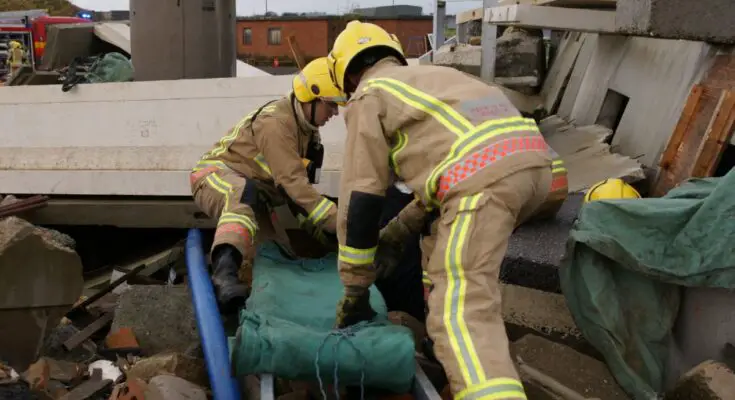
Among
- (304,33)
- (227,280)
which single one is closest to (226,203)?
(227,280)

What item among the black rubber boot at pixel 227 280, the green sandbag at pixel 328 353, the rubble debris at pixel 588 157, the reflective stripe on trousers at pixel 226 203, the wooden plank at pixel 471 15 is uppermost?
the wooden plank at pixel 471 15

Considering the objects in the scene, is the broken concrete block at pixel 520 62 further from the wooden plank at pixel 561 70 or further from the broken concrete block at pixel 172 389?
the broken concrete block at pixel 172 389

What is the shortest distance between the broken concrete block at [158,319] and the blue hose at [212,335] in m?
0.28

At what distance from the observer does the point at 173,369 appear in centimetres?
349

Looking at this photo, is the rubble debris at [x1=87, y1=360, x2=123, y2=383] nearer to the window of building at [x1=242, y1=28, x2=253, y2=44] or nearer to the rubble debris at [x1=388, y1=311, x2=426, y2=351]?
the rubble debris at [x1=388, y1=311, x2=426, y2=351]

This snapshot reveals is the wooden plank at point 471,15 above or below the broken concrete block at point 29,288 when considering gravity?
above

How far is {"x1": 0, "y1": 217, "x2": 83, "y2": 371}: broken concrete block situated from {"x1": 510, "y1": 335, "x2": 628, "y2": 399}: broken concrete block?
251 centimetres

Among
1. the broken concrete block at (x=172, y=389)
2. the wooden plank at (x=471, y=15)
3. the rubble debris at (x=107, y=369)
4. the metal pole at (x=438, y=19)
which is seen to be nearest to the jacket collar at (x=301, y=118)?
the rubble debris at (x=107, y=369)

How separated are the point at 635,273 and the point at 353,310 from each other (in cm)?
131

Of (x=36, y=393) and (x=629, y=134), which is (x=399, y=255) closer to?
(x=36, y=393)

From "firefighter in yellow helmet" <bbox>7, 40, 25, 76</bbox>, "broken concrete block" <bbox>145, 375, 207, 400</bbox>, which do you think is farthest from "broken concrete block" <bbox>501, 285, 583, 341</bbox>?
"firefighter in yellow helmet" <bbox>7, 40, 25, 76</bbox>

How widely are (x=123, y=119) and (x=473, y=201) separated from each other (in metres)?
4.56

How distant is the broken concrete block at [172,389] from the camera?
3039mm

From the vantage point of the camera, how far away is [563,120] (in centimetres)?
729
